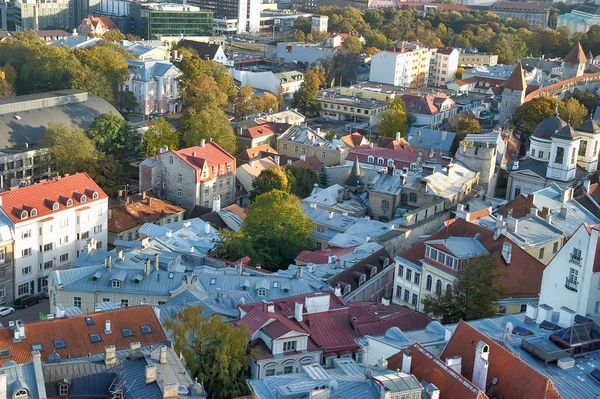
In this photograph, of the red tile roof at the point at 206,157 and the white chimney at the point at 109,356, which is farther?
the red tile roof at the point at 206,157

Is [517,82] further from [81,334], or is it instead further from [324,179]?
[81,334]

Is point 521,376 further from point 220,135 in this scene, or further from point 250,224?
point 220,135

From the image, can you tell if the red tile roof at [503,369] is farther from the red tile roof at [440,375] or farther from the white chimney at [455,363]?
the red tile roof at [440,375]

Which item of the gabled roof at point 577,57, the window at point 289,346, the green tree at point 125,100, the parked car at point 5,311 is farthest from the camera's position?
the gabled roof at point 577,57

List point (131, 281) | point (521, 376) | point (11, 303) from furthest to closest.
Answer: point (11, 303) < point (131, 281) < point (521, 376)

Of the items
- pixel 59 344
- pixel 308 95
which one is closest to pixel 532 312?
pixel 59 344

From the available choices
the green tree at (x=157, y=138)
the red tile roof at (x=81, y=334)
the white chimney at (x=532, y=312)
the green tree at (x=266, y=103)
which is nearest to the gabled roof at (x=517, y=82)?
the green tree at (x=266, y=103)

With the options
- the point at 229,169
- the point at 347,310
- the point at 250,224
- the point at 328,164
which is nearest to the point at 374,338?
the point at 347,310
